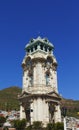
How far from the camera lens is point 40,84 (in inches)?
2579

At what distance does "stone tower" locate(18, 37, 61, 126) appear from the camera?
6347 cm

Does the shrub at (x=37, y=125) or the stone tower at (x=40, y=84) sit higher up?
the stone tower at (x=40, y=84)

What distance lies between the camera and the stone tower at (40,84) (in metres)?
63.5

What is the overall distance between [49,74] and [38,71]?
172 inches

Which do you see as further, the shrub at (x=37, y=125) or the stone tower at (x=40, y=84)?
the stone tower at (x=40, y=84)

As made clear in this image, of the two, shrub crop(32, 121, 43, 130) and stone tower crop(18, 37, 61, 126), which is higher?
stone tower crop(18, 37, 61, 126)

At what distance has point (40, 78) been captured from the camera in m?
66.2

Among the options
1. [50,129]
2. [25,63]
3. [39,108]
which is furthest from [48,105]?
[25,63]

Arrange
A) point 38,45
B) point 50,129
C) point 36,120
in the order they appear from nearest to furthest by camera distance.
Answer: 1. point 50,129
2. point 36,120
3. point 38,45

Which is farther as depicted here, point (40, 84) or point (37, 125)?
point (40, 84)

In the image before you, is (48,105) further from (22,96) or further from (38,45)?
(38,45)

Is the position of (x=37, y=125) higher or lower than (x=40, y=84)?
lower

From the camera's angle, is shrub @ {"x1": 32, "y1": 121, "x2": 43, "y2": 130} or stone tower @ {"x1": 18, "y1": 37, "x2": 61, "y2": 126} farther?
stone tower @ {"x1": 18, "y1": 37, "x2": 61, "y2": 126}

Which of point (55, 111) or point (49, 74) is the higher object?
point (49, 74)
